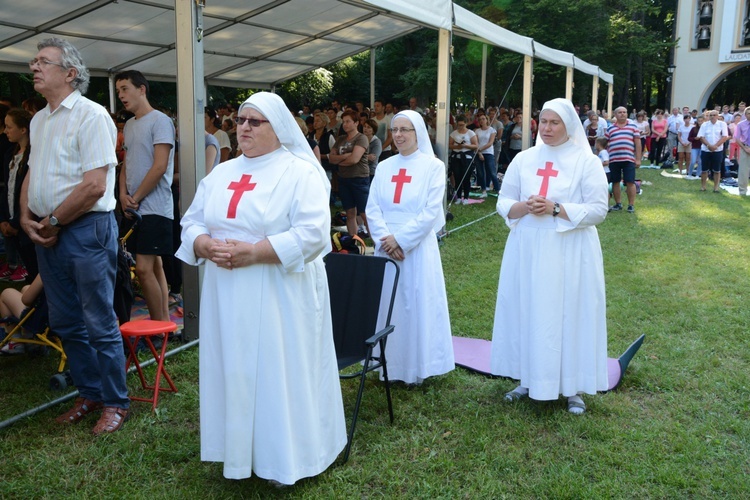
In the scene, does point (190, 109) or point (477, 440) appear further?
point (190, 109)

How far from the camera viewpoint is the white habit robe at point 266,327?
3.30 m

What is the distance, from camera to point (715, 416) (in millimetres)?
4477

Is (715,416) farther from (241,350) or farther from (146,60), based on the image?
(146,60)

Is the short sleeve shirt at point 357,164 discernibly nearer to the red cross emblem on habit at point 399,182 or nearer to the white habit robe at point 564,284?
the red cross emblem on habit at point 399,182

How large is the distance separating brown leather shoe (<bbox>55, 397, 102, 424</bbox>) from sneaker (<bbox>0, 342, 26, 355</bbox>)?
1409 mm

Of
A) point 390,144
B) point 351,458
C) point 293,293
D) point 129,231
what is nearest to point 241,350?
point 293,293

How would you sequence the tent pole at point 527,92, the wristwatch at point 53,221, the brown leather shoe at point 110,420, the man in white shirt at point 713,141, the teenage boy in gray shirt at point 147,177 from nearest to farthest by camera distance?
the wristwatch at point 53,221
the brown leather shoe at point 110,420
the teenage boy in gray shirt at point 147,177
the tent pole at point 527,92
the man in white shirt at point 713,141

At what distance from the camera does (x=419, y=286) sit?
16.1 ft

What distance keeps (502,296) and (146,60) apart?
9.53 meters

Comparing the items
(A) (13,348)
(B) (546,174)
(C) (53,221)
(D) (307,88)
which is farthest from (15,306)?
(D) (307,88)

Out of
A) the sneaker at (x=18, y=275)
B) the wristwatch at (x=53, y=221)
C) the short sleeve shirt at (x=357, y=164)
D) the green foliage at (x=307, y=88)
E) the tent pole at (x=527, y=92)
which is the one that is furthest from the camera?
the green foliage at (x=307, y=88)

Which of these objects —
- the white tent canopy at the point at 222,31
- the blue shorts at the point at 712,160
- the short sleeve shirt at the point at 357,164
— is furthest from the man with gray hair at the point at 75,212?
the blue shorts at the point at 712,160

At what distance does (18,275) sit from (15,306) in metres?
2.86

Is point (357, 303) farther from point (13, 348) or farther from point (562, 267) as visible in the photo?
point (13, 348)
